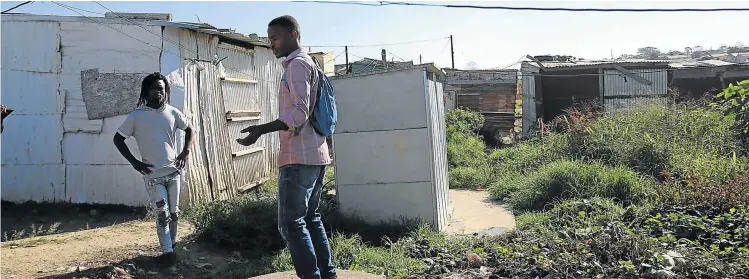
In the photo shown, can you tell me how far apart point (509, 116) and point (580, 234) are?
510 inches

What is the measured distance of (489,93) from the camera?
1861cm

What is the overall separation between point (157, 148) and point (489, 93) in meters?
15.0

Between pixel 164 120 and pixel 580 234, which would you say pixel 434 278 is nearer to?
pixel 580 234

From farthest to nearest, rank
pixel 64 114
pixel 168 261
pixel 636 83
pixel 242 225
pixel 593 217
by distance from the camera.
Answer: pixel 636 83 → pixel 64 114 → pixel 593 217 → pixel 242 225 → pixel 168 261

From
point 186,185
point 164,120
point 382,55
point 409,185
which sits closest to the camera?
point 164,120

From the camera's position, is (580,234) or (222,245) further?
(222,245)

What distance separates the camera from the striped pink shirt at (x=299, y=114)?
115 inches

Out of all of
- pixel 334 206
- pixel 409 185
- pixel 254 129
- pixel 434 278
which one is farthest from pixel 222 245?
pixel 254 129

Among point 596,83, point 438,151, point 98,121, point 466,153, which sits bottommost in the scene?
point 466,153

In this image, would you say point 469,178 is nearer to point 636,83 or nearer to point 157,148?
point 157,148

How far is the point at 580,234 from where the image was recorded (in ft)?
16.0

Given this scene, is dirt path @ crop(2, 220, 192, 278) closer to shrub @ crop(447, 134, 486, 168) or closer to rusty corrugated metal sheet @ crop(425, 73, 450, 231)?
rusty corrugated metal sheet @ crop(425, 73, 450, 231)

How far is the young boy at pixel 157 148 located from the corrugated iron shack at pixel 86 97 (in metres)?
2.30

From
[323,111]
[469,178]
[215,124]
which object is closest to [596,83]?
[469,178]
